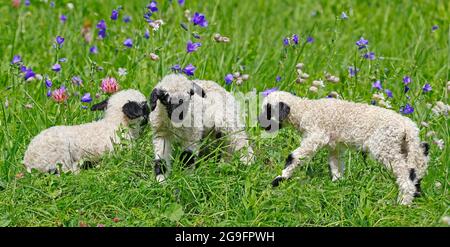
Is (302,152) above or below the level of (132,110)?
below

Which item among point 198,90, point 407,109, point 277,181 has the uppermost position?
point 198,90

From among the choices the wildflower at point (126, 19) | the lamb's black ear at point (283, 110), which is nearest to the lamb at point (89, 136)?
the lamb's black ear at point (283, 110)

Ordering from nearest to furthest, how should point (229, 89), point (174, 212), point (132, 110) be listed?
Result: point (174, 212) → point (132, 110) → point (229, 89)

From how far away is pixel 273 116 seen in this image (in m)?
5.98

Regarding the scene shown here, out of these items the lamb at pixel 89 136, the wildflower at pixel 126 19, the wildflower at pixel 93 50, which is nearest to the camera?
the lamb at pixel 89 136

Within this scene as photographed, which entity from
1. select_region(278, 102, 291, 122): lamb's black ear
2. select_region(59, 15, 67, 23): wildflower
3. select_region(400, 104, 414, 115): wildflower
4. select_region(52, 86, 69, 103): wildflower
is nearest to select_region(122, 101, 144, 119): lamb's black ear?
select_region(52, 86, 69, 103): wildflower

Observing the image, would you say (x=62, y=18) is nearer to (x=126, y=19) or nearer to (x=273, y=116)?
(x=126, y=19)

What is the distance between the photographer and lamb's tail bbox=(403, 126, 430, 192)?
5.52m

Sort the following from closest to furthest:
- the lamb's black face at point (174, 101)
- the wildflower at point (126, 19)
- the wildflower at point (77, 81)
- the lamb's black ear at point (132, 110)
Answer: the lamb's black face at point (174, 101), the lamb's black ear at point (132, 110), the wildflower at point (77, 81), the wildflower at point (126, 19)

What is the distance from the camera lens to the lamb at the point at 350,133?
550 centimetres

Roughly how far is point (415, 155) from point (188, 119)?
1.33 meters

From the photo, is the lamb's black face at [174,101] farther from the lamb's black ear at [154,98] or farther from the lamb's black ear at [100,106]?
the lamb's black ear at [100,106]

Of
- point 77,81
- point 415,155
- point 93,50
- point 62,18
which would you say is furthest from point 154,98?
point 62,18

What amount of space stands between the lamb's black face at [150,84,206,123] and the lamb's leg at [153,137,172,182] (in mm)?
196
